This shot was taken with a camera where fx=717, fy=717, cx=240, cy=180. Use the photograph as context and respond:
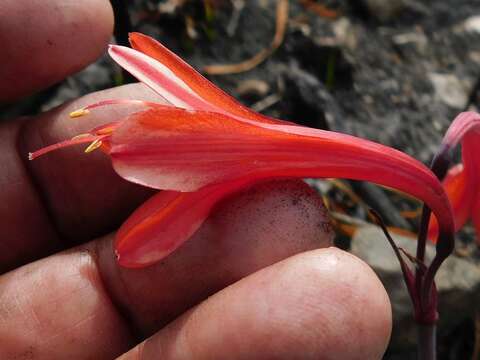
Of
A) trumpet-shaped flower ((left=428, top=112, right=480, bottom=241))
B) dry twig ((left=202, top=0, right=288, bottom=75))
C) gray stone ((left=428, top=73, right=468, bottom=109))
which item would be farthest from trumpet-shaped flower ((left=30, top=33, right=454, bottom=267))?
gray stone ((left=428, top=73, right=468, bottom=109))

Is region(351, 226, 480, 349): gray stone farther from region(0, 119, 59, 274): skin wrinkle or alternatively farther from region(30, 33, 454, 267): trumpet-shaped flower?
region(0, 119, 59, 274): skin wrinkle

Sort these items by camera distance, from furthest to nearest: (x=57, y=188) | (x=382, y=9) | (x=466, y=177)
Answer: (x=382, y=9), (x=57, y=188), (x=466, y=177)

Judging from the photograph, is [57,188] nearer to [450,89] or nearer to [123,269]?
[123,269]

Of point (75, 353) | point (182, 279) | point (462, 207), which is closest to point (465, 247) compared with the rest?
point (462, 207)

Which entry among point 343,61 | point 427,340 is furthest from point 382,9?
point 427,340

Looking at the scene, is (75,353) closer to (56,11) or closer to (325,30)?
(56,11)

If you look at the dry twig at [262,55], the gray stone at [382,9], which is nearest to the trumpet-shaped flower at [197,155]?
the dry twig at [262,55]

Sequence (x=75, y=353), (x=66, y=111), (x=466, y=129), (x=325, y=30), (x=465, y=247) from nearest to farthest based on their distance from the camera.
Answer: (x=466, y=129)
(x=75, y=353)
(x=66, y=111)
(x=465, y=247)
(x=325, y=30)
